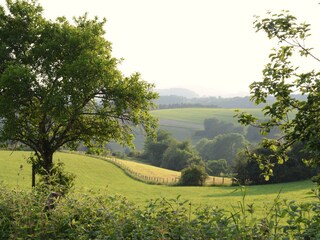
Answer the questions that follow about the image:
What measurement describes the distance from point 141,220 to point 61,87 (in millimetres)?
19708

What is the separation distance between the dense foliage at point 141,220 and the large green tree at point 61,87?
52.8 ft

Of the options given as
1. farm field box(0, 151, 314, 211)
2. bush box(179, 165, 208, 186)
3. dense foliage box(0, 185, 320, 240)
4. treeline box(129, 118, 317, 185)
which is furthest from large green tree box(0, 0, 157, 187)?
bush box(179, 165, 208, 186)

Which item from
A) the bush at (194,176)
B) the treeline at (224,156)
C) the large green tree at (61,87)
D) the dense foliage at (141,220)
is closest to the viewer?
the dense foliage at (141,220)

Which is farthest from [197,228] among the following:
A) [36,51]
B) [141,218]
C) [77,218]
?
[36,51]

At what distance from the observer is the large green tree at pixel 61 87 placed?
2417 centimetres

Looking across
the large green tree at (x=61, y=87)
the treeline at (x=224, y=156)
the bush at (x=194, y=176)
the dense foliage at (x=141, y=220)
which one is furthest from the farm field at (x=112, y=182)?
the dense foliage at (x=141, y=220)

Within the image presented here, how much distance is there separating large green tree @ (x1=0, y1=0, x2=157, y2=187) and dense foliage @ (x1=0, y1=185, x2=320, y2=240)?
52.8 ft

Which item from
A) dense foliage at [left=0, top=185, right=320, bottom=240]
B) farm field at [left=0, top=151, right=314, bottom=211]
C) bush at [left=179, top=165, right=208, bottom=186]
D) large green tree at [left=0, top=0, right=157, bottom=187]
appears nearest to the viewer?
dense foliage at [left=0, top=185, right=320, bottom=240]

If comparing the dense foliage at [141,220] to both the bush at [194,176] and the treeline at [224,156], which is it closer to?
the treeline at [224,156]

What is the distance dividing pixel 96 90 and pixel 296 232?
22.0 meters

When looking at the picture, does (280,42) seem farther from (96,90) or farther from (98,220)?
(96,90)

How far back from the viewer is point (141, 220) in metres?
6.50

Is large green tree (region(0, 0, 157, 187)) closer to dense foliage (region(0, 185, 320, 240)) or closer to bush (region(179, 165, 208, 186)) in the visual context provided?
dense foliage (region(0, 185, 320, 240))

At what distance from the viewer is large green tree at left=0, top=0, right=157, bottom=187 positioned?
24172mm
